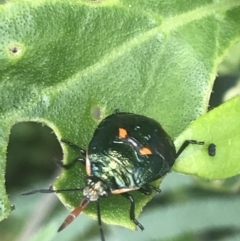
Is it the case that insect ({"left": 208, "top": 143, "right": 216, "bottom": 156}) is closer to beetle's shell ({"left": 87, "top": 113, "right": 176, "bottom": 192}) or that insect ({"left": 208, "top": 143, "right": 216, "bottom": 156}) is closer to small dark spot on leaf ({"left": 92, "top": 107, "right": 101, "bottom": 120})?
beetle's shell ({"left": 87, "top": 113, "right": 176, "bottom": 192})

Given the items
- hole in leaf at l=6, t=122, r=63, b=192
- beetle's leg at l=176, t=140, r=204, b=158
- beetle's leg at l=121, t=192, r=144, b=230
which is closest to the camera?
beetle's leg at l=176, t=140, r=204, b=158

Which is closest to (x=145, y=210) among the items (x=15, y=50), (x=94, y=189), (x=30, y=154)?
(x=30, y=154)

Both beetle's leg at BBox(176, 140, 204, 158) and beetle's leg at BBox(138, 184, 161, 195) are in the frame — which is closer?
beetle's leg at BBox(176, 140, 204, 158)

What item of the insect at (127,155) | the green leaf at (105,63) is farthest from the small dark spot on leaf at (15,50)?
the insect at (127,155)

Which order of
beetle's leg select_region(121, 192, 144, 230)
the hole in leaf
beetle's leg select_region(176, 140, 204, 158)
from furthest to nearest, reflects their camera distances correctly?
1. the hole in leaf
2. beetle's leg select_region(121, 192, 144, 230)
3. beetle's leg select_region(176, 140, 204, 158)

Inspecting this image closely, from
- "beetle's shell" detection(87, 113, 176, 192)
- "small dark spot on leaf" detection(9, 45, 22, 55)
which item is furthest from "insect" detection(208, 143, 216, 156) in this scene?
"small dark spot on leaf" detection(9, 45, 22, 55)

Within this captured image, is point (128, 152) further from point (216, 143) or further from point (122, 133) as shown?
point (216, 143)

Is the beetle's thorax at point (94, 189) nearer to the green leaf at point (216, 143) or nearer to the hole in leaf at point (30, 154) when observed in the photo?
the green leaf at point (216, 143)
